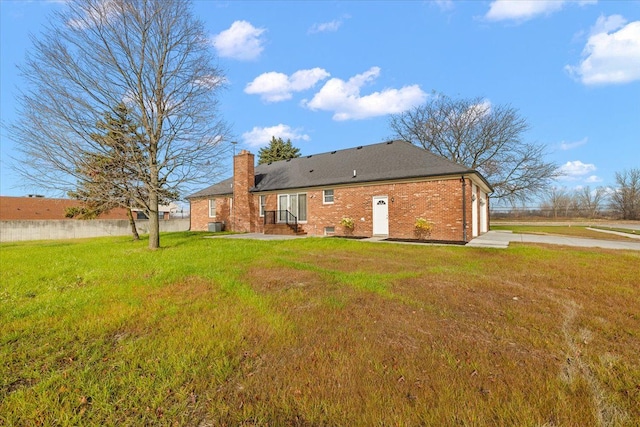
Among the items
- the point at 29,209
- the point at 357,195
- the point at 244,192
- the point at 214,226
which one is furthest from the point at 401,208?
the point at 29,209

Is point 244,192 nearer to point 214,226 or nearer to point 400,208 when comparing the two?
point 214,226

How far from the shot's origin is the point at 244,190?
1820 cm

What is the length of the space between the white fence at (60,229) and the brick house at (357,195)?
712cm

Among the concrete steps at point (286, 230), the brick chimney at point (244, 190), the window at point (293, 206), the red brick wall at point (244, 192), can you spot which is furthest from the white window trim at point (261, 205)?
the concrete steps at point (286, 230)

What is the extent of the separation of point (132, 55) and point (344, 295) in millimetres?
11275

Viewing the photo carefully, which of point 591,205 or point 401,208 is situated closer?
point 401,208

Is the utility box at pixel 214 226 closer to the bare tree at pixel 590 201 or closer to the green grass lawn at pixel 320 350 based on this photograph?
the green grass lawn at pixel 320 350

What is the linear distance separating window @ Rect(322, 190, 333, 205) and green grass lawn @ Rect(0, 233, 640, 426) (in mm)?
10124

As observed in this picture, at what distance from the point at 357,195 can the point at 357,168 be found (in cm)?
191

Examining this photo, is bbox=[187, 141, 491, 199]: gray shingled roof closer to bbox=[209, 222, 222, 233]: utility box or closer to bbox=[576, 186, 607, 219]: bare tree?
bbox=[209, 222, 222, 233]: utility box

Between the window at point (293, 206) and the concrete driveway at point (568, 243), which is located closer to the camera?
the concrete driveway at point (568, 243)

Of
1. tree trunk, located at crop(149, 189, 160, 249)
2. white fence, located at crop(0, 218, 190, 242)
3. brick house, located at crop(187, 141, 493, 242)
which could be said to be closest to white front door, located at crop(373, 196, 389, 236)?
brick house, located at crop(187, 141, 493, 242)

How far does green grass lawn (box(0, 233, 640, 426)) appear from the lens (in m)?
1.88

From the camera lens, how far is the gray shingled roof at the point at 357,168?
42.7 feet
